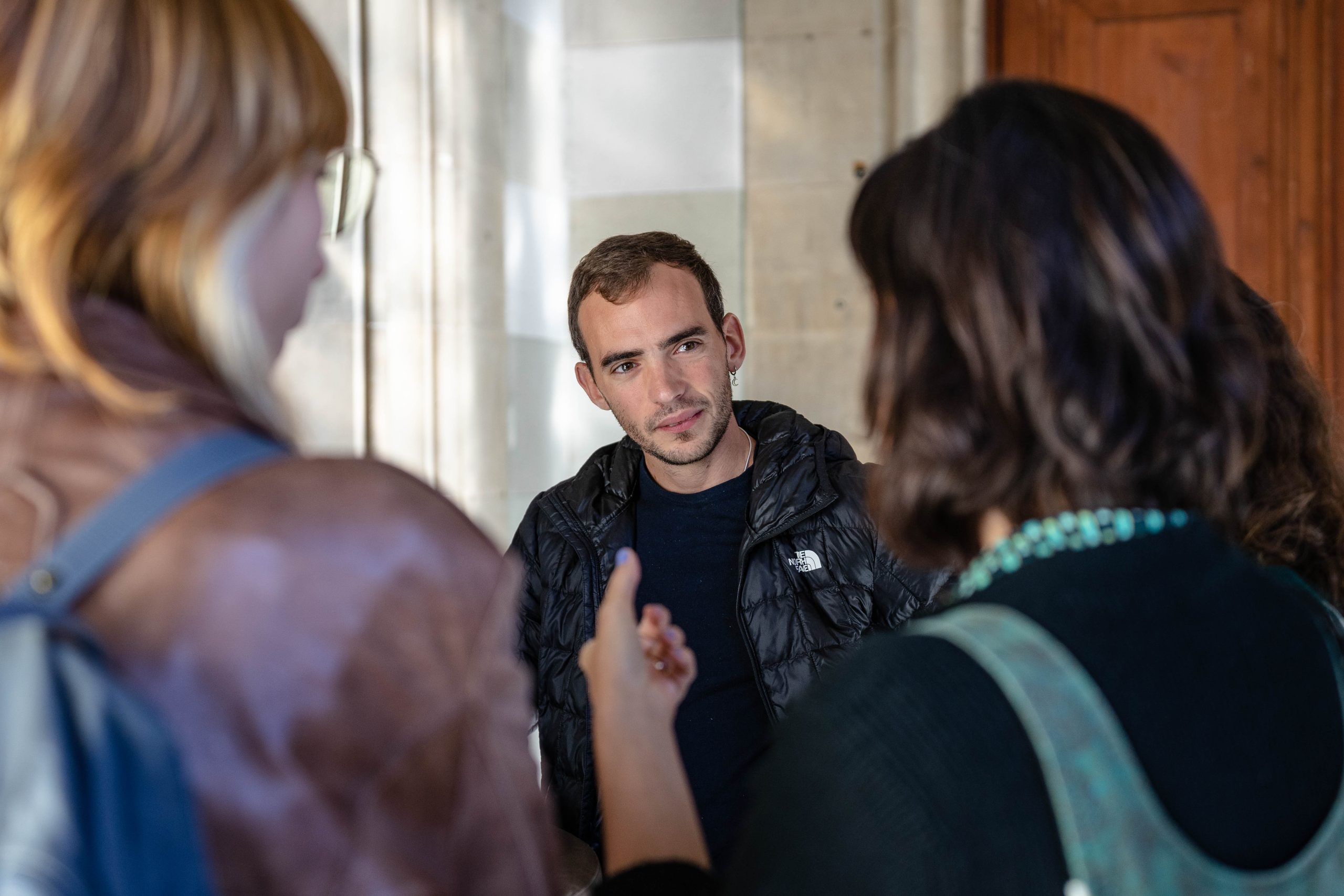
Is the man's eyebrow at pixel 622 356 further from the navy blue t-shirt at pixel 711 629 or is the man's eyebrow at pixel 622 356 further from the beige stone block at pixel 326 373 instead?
the beige stone block at pixel 326 373

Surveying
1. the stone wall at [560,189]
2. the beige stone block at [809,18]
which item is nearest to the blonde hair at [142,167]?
the stone wall at [560,189]

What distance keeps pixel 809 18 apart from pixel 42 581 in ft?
12.2

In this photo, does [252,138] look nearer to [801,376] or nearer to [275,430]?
[275,430]

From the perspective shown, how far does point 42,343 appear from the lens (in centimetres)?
71

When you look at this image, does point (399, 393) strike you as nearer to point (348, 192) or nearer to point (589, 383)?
point (589, 383)

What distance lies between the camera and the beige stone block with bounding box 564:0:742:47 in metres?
4.01

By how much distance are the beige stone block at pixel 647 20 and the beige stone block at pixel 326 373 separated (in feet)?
4.86

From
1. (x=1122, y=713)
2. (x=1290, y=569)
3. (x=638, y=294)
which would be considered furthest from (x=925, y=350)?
(x=638, y=294)

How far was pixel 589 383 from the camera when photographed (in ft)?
9.37

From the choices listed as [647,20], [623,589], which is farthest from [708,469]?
[647,20]

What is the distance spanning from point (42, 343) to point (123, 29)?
0.74 ft

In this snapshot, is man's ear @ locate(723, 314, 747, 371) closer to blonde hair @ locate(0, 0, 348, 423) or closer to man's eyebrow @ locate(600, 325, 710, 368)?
man's eyebrow @ locate(600, 325, 710, 368)

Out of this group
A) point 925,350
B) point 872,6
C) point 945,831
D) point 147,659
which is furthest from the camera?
point 872,6

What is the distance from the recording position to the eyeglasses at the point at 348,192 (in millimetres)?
1278
